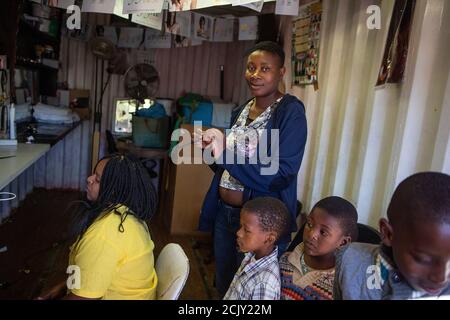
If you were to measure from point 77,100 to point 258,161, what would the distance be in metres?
4.16

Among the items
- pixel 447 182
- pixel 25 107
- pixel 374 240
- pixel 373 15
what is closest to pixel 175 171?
pixel 25 107

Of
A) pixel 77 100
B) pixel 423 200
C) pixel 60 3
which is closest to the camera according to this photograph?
pixel 423 200

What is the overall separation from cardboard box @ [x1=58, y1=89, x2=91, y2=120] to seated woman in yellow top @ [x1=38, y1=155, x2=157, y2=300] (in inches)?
150

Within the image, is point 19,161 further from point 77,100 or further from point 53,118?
point 77,100

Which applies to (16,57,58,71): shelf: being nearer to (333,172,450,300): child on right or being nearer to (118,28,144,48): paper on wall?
(118,28,144,48): paper on wall

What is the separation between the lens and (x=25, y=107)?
402 centimetres

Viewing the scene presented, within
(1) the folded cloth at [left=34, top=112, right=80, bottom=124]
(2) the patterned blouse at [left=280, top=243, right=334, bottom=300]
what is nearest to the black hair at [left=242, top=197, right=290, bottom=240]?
(2) the patterned blouse at [left=280, top=243, right=334, bottom=300]

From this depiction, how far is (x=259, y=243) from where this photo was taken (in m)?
1.33

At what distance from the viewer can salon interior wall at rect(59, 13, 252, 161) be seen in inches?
196

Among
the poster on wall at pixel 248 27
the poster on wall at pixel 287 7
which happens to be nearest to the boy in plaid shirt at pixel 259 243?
the poster on wall at pixel 287 7

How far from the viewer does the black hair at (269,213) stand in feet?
4.36

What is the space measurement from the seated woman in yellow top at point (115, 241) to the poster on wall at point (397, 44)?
1142 mm

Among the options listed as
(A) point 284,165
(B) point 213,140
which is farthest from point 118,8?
(A) point 284,165

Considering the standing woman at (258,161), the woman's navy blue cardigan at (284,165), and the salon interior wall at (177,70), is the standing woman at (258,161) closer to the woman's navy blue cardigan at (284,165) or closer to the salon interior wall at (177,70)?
the woman's navy blue cardigan at (284,165)
